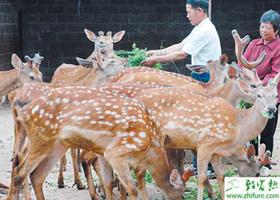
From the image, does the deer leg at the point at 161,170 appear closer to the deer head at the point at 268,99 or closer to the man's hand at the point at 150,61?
the deer head at the point at 268,99

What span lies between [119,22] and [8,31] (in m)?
2.24

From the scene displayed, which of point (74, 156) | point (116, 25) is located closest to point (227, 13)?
point (116, 25)

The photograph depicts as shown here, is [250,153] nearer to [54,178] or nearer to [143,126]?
[143,126]

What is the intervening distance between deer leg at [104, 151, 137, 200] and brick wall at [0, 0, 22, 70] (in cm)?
891

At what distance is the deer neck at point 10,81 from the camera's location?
8.45 meters

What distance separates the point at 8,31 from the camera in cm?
1428

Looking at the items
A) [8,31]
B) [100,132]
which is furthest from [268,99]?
[8,31]

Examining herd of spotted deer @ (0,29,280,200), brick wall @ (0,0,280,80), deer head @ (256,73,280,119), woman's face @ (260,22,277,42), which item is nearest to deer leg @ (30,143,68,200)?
herd of spotted deer @ (0,29,280,200)

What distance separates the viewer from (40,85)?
6.81 metres

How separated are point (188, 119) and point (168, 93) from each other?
0.30 meters

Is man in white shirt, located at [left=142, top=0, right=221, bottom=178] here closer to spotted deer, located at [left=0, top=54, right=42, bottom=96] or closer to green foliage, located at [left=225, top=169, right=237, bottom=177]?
green foliage, located at [left=225, top=169, right=237, bottom=177]

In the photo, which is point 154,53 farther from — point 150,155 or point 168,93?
point 150,155

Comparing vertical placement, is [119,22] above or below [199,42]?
below

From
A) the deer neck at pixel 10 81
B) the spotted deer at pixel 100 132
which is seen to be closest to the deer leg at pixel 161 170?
the spotted deer at pixel 100 132
